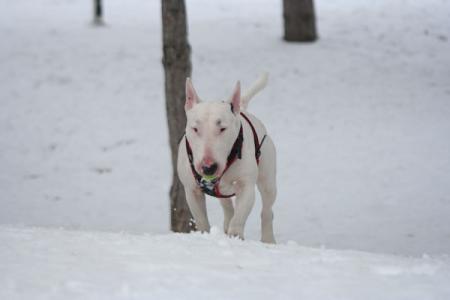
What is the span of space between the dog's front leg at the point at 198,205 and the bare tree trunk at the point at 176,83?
1.95 metres

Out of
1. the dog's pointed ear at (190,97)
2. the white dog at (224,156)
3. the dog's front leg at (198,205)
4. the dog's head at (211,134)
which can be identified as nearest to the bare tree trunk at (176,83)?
the white dog at (224,156)

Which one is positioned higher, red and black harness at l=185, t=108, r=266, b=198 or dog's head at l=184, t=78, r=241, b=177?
dog's head at l=184, t=78, r=241, b=177

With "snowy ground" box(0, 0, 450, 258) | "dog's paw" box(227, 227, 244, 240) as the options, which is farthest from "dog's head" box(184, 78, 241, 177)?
"snowy ground" box(0, 0, 450, 258)

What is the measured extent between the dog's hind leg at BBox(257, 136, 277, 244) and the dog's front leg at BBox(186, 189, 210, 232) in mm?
593

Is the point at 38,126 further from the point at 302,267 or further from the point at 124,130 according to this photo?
the point at 302,267

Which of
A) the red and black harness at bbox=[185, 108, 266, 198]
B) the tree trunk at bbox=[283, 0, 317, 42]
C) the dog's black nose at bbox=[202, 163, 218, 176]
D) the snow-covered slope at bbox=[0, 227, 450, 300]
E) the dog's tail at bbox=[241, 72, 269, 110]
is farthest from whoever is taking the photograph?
the tree trunk at bbox=[283, 0, 317, 42]

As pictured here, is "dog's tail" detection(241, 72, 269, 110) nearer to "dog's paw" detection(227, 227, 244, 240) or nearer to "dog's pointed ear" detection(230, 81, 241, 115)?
"dog's pointed ear" detection(230, 81, 241, 115)

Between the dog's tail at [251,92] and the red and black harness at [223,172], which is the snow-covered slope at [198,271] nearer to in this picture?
the red and black harness at [223,172]

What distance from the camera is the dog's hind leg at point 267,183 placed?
5789 mm

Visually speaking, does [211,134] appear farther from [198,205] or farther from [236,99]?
[198,205]

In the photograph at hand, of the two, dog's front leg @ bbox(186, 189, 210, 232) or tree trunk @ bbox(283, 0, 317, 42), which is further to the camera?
tree trunk @ bbox(283, 0, 317, 42)

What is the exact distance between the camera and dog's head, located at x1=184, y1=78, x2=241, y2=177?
183 inches

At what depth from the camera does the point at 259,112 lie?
12.0 meters

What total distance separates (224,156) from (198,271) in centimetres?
126
